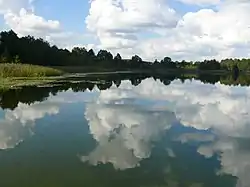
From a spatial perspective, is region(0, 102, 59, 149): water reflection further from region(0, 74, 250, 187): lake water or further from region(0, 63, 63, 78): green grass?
region(0, 63, 63, 78): green grass

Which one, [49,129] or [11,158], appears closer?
[11,158]

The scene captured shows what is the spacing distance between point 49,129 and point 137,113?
512cm

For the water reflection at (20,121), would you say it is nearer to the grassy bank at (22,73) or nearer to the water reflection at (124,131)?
the water reflection at (124,131)

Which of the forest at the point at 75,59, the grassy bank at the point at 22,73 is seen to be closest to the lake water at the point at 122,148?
the grassy bank at the point at 22,73

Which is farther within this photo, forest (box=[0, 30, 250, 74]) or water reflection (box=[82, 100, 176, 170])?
forest (box=[0, 30, 250, 74])

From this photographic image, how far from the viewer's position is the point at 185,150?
31.2ft

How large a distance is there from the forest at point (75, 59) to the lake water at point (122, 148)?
44067 millimetres

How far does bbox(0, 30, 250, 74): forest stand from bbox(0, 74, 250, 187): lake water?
4407cm

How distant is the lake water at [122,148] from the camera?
23.2 ft

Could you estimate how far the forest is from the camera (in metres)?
70.5

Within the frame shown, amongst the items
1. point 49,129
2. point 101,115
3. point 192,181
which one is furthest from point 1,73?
point 192,181

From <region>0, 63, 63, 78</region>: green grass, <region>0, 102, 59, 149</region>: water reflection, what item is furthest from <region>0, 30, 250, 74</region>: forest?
<region>0, 102, 59, 149</region>: water reflection

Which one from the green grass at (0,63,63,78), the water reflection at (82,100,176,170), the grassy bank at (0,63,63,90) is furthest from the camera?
the green grass at (0,63,63,78)

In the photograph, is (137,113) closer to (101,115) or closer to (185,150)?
(101,115)
